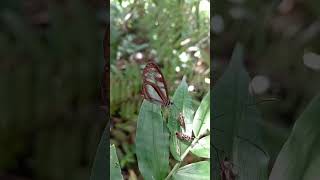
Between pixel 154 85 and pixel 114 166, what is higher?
pixel 154 85

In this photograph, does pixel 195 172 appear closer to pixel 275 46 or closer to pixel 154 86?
pixel 154 86

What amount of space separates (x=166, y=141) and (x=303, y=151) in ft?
1.04

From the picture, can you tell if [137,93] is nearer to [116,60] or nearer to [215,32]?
[116,60]

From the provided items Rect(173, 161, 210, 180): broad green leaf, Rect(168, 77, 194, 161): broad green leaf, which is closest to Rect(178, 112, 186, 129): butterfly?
Rect(168, 77, 194, 161): broad green leaf

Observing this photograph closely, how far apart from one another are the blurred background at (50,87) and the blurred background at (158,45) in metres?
0.10

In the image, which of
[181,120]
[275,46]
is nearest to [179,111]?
[181,120]

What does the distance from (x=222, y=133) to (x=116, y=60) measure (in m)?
0.30

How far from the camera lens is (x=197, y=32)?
122cm

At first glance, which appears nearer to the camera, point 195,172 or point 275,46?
point 275,46

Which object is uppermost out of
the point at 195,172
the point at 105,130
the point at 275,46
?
the point at 275,46

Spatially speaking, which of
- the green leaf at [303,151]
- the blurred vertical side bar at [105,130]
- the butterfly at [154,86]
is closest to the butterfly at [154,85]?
the butterfly at [154,86]

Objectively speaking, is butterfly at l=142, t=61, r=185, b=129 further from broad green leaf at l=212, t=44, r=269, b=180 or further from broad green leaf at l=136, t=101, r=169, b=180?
broad green leaf at l=212, t=44, r=269, b=180

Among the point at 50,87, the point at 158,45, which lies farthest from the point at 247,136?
the point at 50,87

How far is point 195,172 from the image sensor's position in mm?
1281
